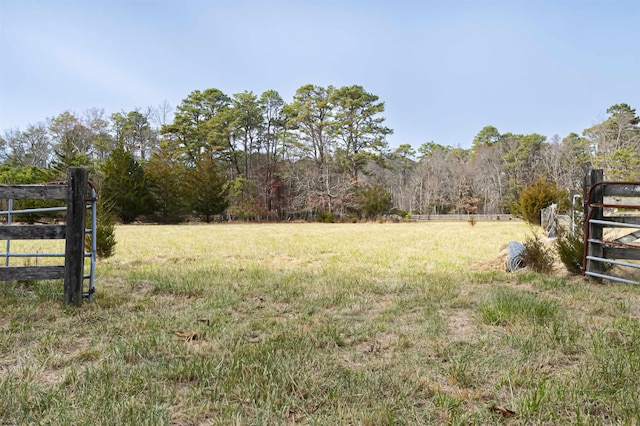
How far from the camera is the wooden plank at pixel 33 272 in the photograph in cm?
366

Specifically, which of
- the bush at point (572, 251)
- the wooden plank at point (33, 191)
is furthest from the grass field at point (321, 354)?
the wooden plank at point (33, 191)

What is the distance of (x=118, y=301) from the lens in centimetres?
395

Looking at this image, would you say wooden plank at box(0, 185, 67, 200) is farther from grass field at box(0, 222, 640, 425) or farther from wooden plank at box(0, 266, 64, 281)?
grass field at box(0, 222, 640, 425)

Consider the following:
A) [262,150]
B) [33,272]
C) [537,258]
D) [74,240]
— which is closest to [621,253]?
[537,258]

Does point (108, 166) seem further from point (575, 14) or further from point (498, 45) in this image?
point (575, 14)

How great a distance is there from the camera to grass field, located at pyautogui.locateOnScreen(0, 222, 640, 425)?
1.71 meters

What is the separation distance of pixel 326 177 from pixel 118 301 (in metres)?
33.8

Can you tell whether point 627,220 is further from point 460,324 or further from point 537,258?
point 460,324

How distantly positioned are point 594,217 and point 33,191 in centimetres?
740

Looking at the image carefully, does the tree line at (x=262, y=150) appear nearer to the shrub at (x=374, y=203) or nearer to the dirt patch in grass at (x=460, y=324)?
the shrub at (x=374, y=203)

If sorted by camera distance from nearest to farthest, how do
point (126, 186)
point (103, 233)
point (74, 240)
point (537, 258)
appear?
point (74, 240) → point (537, 258) → point (103, 233) → point (126, 186)

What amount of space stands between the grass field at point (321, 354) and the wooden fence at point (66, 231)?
29 centimetres

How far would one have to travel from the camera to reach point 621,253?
16.1 feet

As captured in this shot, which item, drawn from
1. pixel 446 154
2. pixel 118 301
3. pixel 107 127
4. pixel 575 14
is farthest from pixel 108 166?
pixel 446 154
